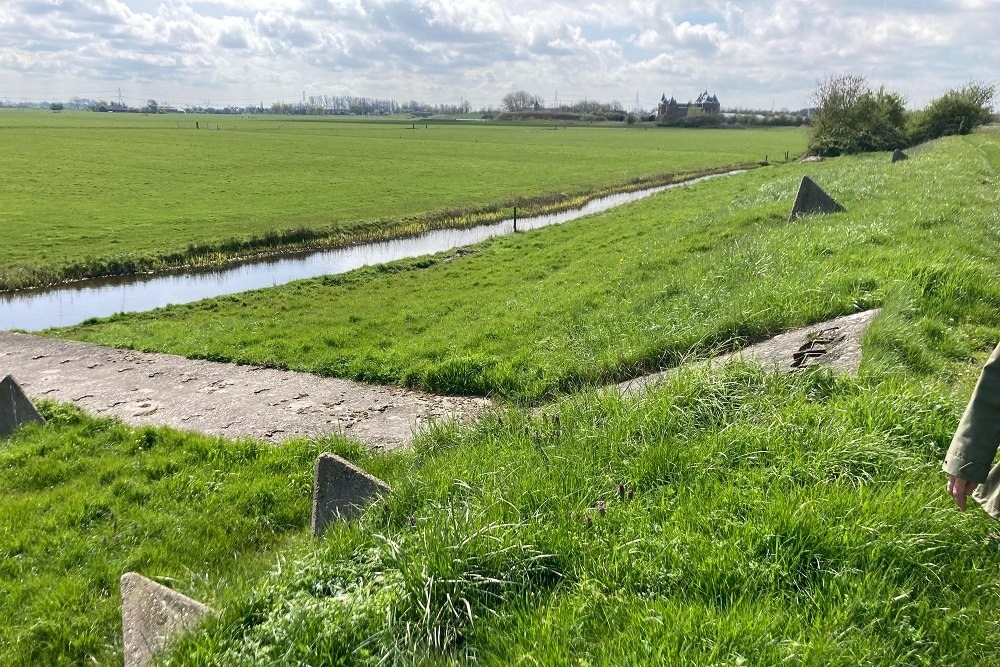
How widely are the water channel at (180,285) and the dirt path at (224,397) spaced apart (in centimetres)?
739

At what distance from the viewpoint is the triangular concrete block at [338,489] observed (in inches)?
196

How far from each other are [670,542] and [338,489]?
2.85 metres

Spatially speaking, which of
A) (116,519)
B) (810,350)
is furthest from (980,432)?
(116,519)

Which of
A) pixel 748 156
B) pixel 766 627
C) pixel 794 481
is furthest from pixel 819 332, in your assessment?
pixel 748 156

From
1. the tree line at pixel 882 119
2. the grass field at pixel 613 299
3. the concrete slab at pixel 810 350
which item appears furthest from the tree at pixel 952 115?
the concrete slab at pixel 810 350

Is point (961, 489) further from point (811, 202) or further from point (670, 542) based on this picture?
point (811, 202)

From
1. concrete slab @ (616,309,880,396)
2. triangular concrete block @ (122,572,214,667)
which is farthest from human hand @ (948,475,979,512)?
triangular concrete block @ (122,572,214,667)

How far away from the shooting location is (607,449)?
4.98 metres

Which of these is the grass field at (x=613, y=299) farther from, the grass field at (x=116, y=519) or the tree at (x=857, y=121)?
the tree at (x=857, y=121)

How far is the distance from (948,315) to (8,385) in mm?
13426

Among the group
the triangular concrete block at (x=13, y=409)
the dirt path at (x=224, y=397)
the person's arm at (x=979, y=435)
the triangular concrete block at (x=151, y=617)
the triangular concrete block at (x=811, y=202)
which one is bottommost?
the dirt path at (x=224, y=397)

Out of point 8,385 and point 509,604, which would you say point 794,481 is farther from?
point 8,385

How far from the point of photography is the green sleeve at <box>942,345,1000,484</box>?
2.85 metres

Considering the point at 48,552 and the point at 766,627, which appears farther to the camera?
the point at 48,552
